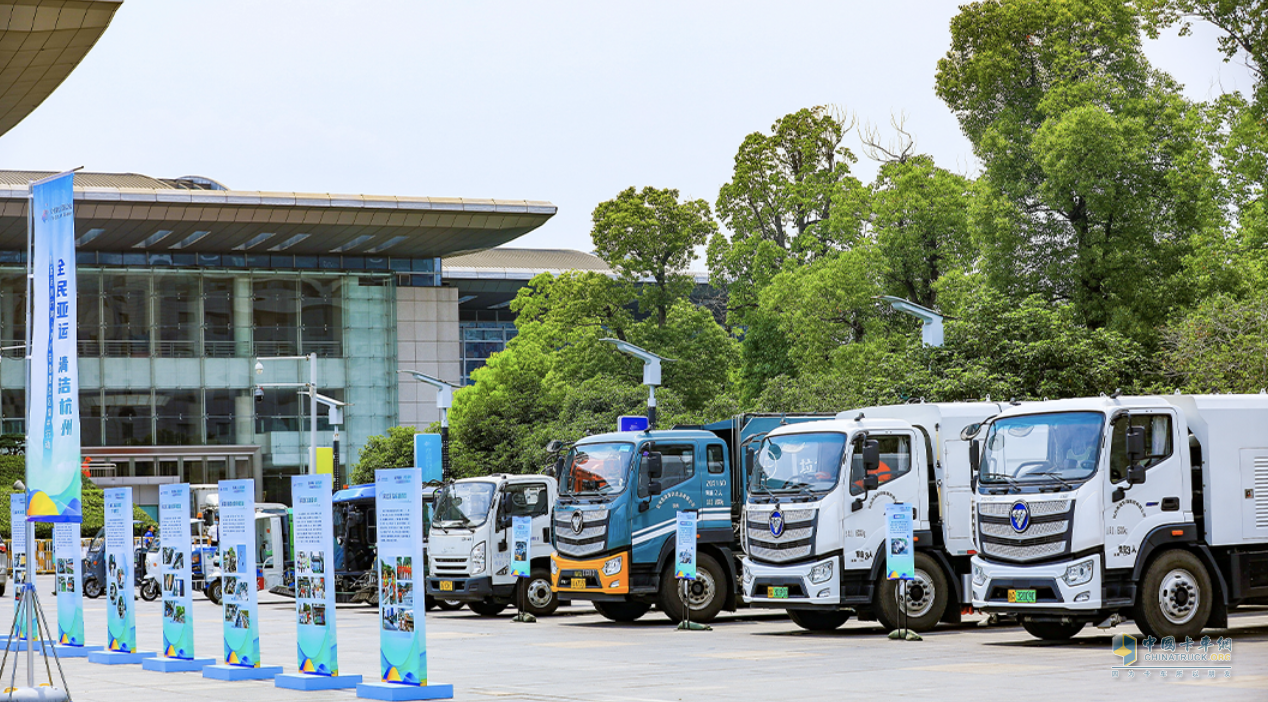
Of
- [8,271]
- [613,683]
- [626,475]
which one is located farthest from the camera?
[8,271]

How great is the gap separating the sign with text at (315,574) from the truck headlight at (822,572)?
277 inches

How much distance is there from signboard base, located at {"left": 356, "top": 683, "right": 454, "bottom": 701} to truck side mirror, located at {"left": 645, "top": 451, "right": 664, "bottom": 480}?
8.90 m

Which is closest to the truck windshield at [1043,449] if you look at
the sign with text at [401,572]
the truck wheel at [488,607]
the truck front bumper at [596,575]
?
the truck front bumper at [596,575]

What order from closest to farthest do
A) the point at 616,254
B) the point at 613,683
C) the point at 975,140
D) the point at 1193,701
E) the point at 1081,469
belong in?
the point at 1193,701 → the point at 613,683 → the point at 1081,469 → the point at 975,140 → the point at 616,254

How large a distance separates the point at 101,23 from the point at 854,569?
14.6 metres

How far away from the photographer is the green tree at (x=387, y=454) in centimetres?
5025

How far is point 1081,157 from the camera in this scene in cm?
3359

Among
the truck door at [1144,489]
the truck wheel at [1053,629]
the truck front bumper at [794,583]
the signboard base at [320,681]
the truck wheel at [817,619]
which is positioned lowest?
the truck wheel at [817,619]

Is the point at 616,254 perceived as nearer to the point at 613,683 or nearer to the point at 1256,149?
the point at 1256,149

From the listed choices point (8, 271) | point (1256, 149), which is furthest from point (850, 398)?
point (8, 271)

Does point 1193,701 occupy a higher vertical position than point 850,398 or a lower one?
lower

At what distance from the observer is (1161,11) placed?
117 ft

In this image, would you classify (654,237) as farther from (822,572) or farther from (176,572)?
(176,572)

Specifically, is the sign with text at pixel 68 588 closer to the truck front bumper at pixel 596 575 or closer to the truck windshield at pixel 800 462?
the truck front bumper at pixel 596 575
